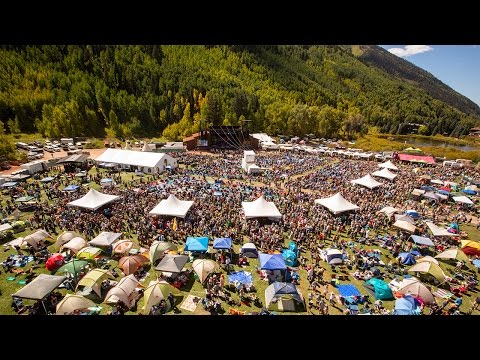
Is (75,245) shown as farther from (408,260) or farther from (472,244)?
(472,244)

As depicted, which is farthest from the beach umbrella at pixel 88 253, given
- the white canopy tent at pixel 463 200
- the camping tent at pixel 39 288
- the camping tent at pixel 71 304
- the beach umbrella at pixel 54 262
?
the white canopy tent at pixel 463 200

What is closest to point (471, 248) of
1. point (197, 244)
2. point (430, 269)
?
point (430, 269)

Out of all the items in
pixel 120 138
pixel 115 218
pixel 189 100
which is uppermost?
pixel 189 100

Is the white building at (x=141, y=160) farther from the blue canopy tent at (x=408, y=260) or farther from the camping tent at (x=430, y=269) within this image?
the camping tent at (x=430, y=269)

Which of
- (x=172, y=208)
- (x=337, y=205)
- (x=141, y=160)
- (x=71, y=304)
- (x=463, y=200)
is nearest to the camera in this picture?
(x=71, y=304)
